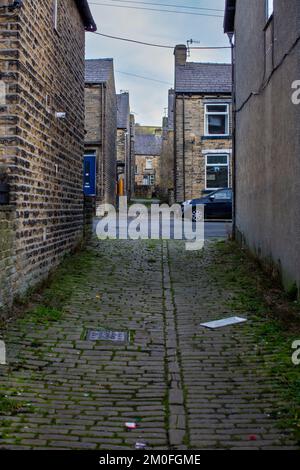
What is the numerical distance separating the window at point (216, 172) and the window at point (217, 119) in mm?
1447

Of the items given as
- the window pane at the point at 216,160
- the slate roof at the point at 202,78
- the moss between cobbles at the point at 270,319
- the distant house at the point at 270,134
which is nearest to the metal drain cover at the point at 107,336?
the moss between cobbles at the point at 270,319

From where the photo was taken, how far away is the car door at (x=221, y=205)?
24000 millimetres

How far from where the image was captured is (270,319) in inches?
297

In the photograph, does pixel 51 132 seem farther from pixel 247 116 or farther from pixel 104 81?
pixel 104 81

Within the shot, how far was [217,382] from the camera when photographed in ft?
17.8

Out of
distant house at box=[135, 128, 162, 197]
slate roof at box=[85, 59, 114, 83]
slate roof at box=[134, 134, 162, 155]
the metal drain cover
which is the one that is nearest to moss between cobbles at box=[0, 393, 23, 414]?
the metal drain cover

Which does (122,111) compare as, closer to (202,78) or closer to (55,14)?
(202,78)

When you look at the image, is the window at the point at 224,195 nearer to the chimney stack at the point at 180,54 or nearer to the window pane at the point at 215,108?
the window pane at the point at 215,108

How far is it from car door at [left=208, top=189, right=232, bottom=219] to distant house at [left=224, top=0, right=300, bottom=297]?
30.0 feet

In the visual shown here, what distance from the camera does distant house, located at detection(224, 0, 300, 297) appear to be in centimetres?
796

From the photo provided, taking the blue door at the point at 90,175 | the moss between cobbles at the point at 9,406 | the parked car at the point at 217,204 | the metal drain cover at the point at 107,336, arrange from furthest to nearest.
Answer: the blue door at the point at 90,175
the parked car at the point at 217,204
the metal drain cover at the point at 107,336
the moss between cobbles at the point at 9,406

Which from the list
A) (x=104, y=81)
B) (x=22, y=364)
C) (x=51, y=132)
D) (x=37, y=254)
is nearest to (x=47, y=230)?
(x=37, y=254)

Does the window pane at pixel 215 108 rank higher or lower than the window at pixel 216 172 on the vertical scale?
higher
